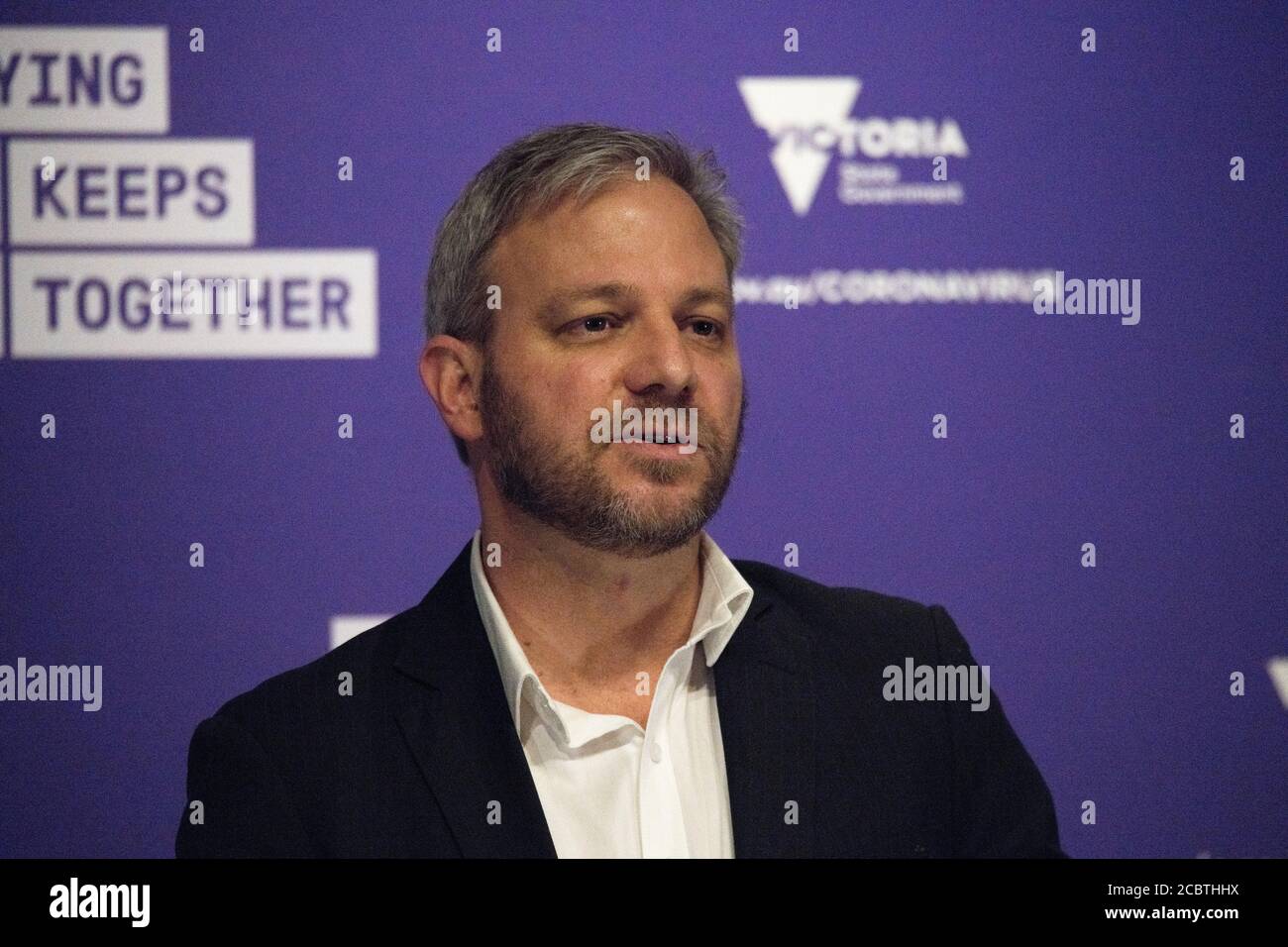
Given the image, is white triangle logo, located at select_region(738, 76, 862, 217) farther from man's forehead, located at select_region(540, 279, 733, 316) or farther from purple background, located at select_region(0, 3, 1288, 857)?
man's forehead, located at select_region(540, 279, 733, 316)

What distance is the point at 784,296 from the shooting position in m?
2.82

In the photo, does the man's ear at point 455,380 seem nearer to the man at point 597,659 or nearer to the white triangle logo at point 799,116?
the man at point 597,659

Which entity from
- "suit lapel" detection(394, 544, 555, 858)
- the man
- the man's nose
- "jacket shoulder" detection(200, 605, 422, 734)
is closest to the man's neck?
the man

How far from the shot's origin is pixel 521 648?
8.39 ft

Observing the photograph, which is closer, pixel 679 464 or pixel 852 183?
pixel 679 464

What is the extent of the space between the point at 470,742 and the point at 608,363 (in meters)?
0.74

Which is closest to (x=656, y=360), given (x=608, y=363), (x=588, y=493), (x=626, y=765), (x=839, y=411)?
(x=608, y=363)

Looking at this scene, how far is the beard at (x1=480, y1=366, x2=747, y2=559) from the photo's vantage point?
258cm

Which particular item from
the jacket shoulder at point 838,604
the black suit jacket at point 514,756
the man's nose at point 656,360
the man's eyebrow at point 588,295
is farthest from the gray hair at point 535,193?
the jacket shoulder at point 838,604

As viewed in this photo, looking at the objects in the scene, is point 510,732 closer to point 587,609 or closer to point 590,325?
point 587,609

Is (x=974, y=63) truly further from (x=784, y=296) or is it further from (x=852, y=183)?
(x=784, y=296)

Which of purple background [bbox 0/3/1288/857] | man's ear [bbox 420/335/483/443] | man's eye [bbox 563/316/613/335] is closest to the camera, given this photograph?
man's eye [bbox 563/316/613/335]

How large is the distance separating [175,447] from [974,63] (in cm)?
185

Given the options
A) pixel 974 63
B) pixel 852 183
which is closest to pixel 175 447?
pixel 852 183
